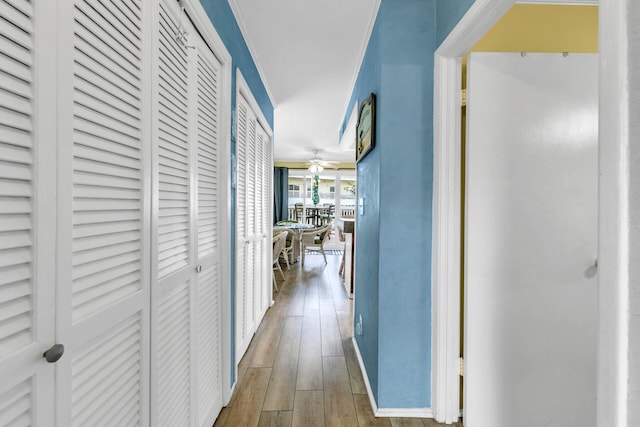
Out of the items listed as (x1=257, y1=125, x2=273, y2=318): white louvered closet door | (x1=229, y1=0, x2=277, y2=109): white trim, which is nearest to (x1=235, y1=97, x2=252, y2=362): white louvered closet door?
(x1=229, y1=0, x2=277, y2=109): white trim

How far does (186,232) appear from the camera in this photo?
129cm

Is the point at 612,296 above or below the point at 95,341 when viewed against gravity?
above

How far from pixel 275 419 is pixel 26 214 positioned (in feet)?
5.29

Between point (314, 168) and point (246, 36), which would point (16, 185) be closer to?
point (246, 36)

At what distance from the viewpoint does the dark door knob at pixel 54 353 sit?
59 centimetres

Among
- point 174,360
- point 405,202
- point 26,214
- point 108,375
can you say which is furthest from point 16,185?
point 405,202

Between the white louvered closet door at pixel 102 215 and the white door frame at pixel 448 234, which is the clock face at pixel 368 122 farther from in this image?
the white louvered closet door at pixel 102 215

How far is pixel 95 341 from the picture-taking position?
75 cm

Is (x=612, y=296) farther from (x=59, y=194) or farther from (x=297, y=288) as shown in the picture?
(x=297, y=288)

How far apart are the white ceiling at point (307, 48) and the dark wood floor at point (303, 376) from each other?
2426mm

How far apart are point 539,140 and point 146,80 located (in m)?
1.74

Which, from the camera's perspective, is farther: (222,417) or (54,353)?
(222,417)

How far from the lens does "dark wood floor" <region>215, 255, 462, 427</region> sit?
5.47 ft

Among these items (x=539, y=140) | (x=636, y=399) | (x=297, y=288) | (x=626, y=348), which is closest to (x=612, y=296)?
(x=626, y=348)
